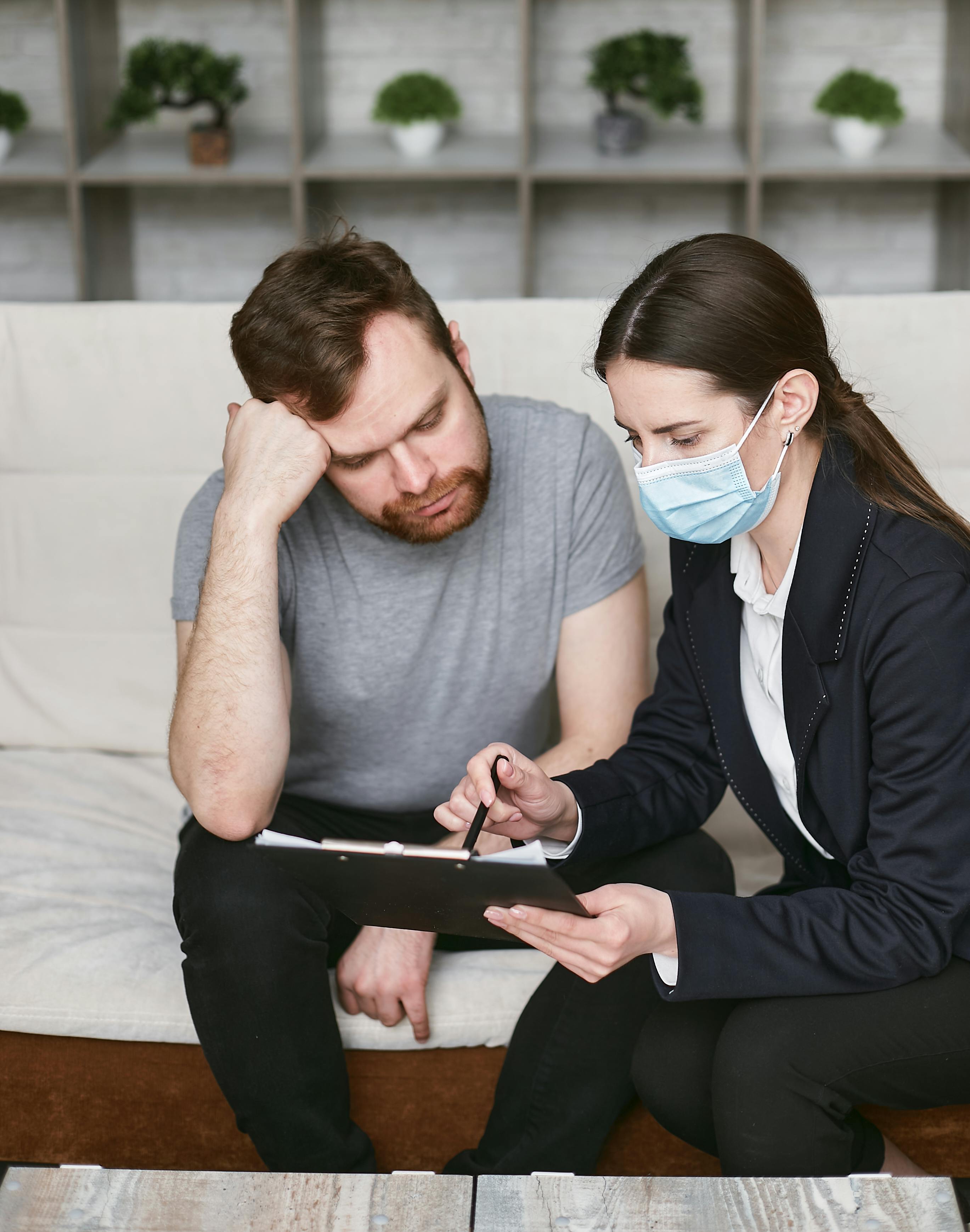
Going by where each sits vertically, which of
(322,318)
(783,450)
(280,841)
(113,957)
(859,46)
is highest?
(859,46)

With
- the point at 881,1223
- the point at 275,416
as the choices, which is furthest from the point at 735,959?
the point at 275,416

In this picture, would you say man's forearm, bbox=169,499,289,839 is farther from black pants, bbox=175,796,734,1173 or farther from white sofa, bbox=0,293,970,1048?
white sofa, bbox=0,293,970,1048

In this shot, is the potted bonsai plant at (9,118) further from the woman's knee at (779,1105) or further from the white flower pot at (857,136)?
the woman's knee at (779,1105)

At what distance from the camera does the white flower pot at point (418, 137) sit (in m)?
3.02

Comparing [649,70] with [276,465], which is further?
[649,70]

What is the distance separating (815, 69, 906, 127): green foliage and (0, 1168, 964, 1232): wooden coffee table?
2.66 metres

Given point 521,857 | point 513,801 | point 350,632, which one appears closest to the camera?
point 521,857

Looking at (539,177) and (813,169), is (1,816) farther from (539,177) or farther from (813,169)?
(813,169)

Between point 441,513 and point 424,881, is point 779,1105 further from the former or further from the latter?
point 441,513

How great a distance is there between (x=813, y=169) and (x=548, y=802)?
86.8 inches

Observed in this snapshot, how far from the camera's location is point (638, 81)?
3055 millimetres

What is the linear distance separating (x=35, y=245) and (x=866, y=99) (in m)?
2.31

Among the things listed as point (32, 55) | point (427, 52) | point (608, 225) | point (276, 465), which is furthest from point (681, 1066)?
point (32, 55)

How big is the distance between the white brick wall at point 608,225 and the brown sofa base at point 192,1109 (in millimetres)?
2450
